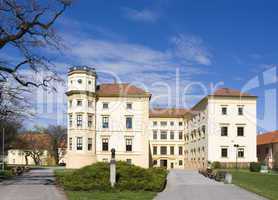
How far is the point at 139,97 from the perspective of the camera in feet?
236

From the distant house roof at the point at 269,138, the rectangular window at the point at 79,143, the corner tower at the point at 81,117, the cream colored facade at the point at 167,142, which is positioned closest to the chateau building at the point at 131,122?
the corner tower at the point at 81,117

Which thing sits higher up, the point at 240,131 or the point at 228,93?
the point at 228,93

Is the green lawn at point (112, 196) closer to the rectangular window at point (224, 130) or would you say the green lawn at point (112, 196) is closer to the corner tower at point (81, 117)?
the corner tower at point (81, 117)

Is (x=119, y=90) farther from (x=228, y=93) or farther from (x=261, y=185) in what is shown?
(x=261, y=185)

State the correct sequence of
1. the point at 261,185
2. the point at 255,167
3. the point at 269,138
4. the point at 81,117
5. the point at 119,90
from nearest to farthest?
the point at 261,185 < the point at 255,167 < the point at 81,117 < the point at 119,90 < the point at 269,138

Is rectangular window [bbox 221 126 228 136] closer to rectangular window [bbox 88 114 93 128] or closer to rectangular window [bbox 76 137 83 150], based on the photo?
rectangular window [bbox 88 114 93 128]

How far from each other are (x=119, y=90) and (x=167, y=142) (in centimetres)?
3021

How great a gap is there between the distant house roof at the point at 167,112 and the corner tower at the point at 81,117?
31687 millimetres

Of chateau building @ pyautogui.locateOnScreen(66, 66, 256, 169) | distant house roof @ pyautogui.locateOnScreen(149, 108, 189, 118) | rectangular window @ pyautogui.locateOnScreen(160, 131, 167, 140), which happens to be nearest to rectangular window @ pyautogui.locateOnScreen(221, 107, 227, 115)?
chateau building @ pyautogui.locateOnScreen(66, 66, 256, 169)

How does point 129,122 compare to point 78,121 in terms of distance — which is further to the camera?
point 129,122

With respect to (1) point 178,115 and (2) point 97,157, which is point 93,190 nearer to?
(2) point 97,157

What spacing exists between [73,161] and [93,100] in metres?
9.79

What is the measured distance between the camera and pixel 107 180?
86.4 feet

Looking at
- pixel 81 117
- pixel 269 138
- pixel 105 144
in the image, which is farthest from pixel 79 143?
pixel 269 138
